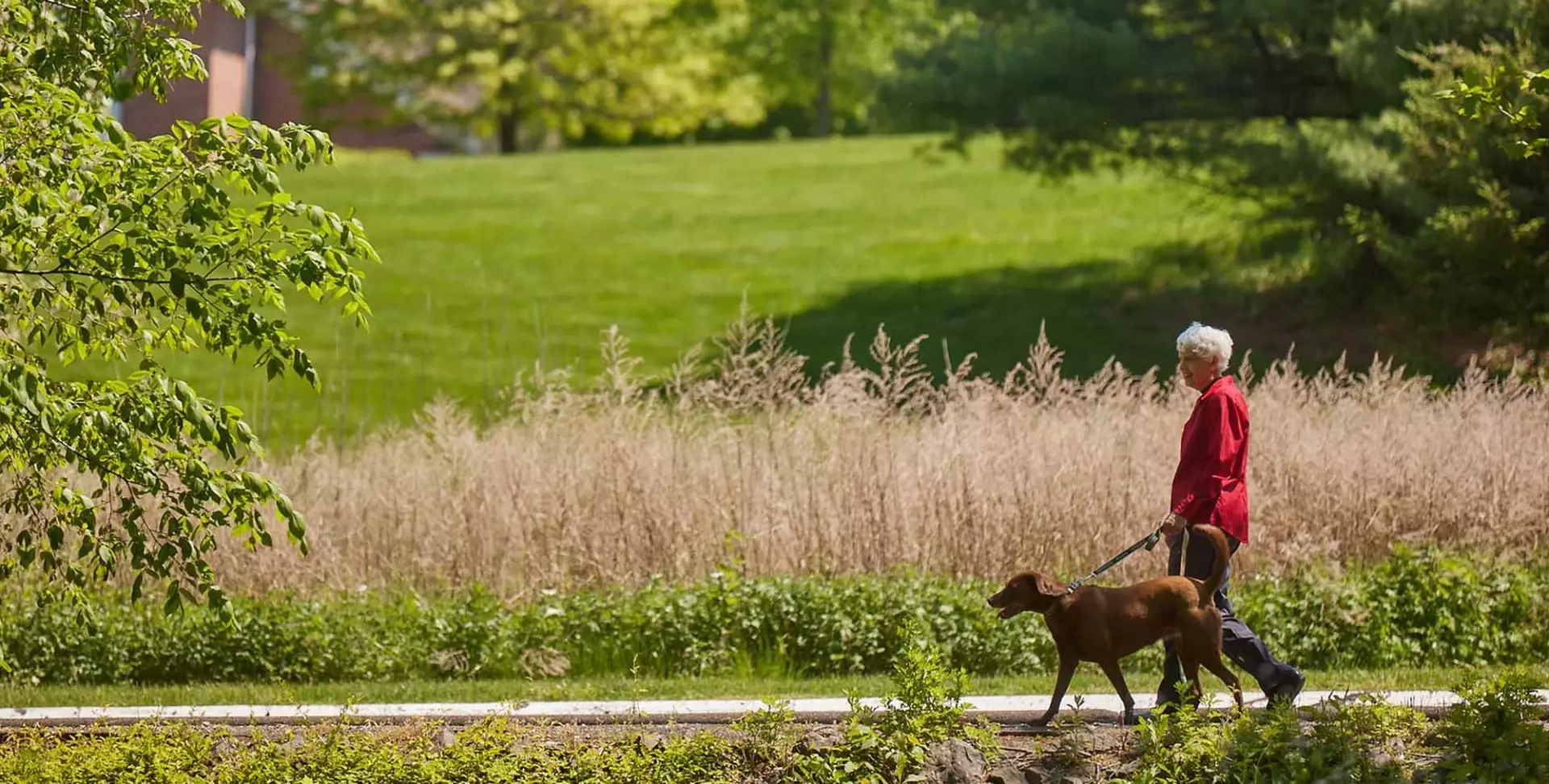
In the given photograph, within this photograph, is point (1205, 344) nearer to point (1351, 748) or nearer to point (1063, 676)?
point (1063, 676)

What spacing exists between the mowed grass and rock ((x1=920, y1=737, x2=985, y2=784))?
8992 mm

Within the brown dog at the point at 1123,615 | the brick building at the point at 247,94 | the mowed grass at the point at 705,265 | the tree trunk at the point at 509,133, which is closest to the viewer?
the brown dog at the point at 1123,615

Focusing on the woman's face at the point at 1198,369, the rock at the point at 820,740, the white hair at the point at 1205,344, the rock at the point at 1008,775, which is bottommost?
the rock at the point at 1008,775

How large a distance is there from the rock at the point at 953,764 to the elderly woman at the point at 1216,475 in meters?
0.81

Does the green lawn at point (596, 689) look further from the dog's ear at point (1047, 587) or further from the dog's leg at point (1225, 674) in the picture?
the dog's ear at point (1047, 587)

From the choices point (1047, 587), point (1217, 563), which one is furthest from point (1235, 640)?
point (1047, 587)

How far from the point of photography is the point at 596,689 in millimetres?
8133

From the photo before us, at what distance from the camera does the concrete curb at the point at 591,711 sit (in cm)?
708

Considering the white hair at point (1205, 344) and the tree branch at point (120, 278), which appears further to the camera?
the white hair at point (1205, 344)

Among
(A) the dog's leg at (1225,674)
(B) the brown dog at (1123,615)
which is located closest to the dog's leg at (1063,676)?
(B) the brown dog at (1123,615)

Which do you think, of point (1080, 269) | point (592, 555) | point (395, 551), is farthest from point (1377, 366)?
point (1080, 269)

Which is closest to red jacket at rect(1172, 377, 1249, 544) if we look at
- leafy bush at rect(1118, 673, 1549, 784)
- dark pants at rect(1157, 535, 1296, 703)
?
dark pants at rect(1157, 535, 1296, 703)

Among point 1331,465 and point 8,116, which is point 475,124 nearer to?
point 1331,465

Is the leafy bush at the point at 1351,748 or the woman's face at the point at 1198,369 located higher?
the woman's face at the point at 1198,369
